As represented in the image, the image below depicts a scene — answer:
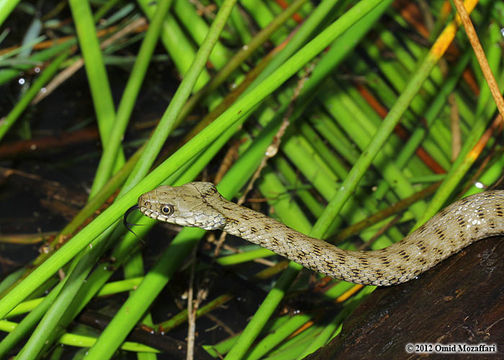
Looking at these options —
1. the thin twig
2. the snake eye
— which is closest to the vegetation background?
the thin twig

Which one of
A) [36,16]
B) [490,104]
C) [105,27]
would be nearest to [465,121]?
[490,104]

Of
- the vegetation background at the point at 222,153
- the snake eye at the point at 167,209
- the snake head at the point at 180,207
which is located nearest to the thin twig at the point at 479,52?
the vegetation background at the point at 222,153

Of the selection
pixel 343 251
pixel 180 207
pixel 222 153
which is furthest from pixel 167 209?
pixel 222 153

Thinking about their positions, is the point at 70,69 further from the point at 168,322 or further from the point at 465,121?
the point at 465,121

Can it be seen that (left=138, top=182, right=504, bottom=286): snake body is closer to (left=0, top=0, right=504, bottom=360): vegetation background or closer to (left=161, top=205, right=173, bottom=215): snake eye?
(left=161, top=205, right=173, bottom=215): snake eye

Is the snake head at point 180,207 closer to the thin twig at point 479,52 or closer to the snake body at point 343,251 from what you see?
the snake body at point 343,251

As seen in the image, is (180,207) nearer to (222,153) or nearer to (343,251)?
(343,251)

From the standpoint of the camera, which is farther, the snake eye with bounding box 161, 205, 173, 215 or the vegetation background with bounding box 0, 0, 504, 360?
the snake eye with bounding box 161, 205, 173, 215
